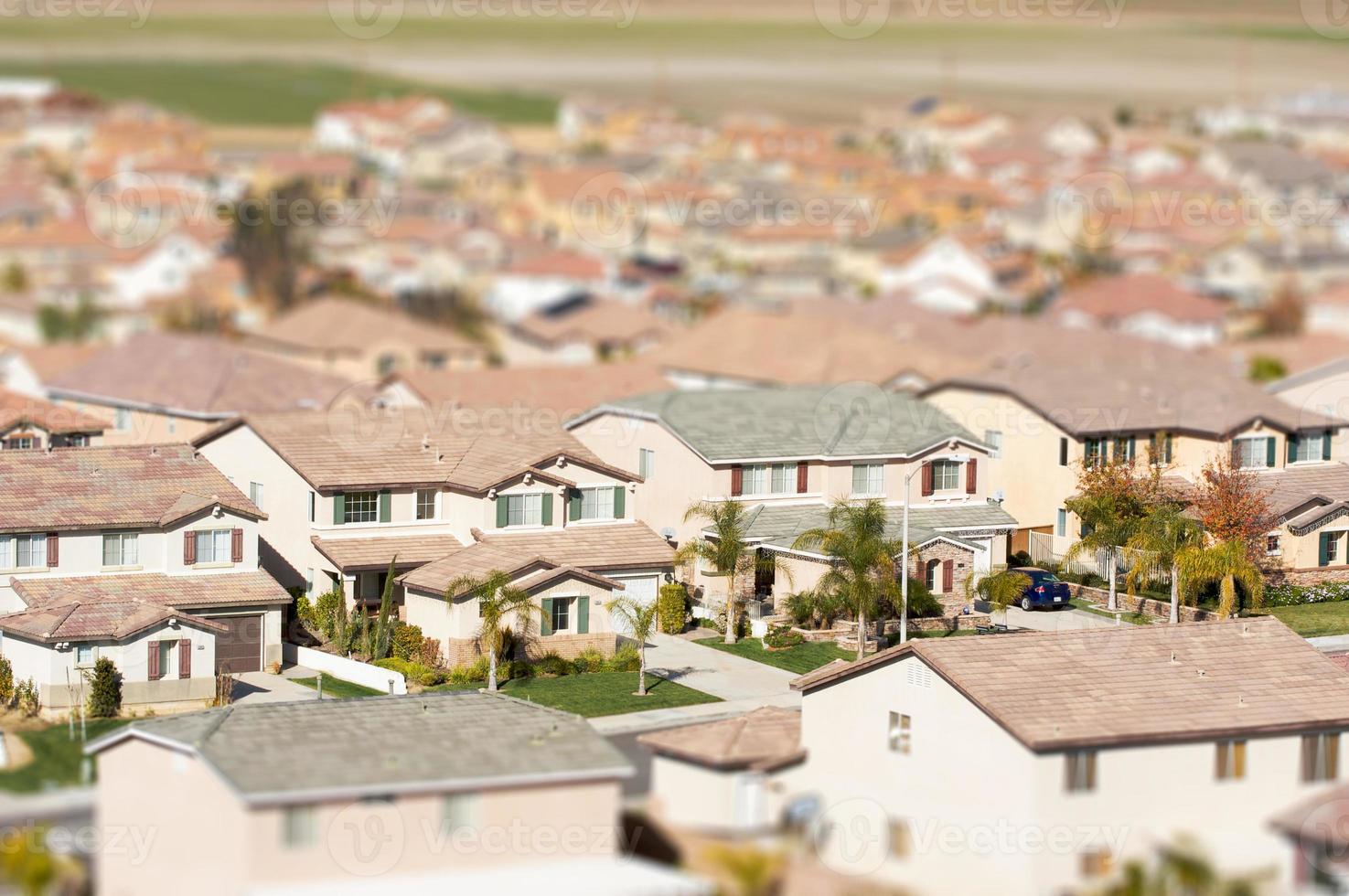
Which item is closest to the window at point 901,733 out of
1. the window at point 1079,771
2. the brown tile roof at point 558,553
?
the window at point 1079,771

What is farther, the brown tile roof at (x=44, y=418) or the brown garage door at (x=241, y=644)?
the brown tile roof at (x=44, y=418)

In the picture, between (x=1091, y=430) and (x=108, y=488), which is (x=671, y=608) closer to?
(x=108, y=488)

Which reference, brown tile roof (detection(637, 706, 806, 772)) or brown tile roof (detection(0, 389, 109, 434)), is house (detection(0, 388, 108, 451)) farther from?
brown tile roof (detection(637, 706, 806, 772))

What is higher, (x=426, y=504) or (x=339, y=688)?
(x=426, y=504)

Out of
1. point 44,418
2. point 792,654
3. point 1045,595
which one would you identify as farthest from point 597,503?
point 44,418

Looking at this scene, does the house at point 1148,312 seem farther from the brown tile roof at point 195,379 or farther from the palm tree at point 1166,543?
the palm tree at point 1166,543

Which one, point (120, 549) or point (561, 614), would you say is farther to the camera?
point (561, 614)

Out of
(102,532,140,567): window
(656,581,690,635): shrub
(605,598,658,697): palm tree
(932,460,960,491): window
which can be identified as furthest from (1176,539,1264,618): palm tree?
(102,532,140,567): window

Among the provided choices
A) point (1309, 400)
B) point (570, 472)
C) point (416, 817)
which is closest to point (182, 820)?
point (416, 817)
